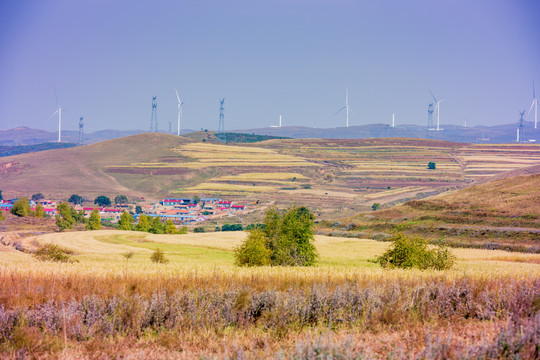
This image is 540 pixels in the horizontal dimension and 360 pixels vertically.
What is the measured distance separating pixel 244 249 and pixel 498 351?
1177 inches

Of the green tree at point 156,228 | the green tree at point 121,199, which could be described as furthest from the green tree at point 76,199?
the green tree at point 156,228

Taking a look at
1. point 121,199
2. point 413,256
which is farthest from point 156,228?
point 121,199

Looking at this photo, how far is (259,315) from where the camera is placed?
525 inches

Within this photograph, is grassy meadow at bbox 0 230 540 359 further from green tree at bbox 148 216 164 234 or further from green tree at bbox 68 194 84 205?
green tree at bbox 68 194 84 205

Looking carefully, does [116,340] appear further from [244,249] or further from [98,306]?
[244,249]

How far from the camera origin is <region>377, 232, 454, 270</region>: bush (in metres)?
35.1

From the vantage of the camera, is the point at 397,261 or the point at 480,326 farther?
the point at 397,261

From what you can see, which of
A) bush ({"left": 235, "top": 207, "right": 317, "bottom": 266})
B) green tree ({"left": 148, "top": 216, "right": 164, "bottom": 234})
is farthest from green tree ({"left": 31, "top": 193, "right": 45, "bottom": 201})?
bush ({"left": 235, "top": 207, "right": 317, "bottom": 266})

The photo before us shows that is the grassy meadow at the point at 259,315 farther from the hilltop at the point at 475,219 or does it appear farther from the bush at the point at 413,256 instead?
the hilltop at the point at 475,219

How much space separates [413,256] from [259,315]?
82.3 feet

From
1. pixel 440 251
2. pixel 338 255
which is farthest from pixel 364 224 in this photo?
pixel 440 251

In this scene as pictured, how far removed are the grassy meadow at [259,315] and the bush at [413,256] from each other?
65.7 ft

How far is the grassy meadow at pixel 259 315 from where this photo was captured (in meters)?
9.61

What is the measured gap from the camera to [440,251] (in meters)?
36.9
